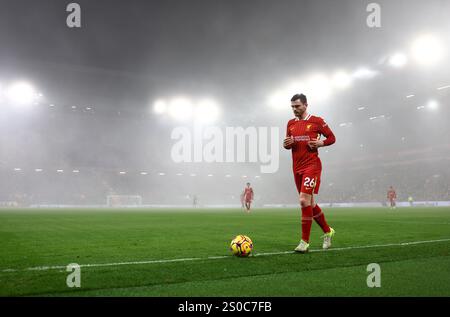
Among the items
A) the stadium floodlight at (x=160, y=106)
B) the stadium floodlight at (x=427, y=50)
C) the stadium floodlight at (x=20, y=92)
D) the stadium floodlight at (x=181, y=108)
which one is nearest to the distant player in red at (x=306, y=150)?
the stadium floodlight at (x=427, y=50)

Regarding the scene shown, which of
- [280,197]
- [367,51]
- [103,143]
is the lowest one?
[280,197]

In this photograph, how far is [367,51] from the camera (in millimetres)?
44375

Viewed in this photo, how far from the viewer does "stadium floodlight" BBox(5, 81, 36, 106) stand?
4747 cm

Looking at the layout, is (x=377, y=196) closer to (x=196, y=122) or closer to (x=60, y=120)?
(x=196, y=122)

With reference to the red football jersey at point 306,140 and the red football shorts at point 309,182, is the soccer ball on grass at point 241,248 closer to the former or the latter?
the red football shorts at point 309,182

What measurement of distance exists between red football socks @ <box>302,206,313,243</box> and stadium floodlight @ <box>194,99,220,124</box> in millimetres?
49453

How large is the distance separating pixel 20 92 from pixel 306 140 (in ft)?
160

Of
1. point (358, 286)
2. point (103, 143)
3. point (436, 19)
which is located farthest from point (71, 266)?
point (103, 143)

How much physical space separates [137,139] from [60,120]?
38.1 feet

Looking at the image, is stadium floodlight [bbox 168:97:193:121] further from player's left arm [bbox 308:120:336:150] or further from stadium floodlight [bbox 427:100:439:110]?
A: player's left arm [bbox 308:120:336:150]

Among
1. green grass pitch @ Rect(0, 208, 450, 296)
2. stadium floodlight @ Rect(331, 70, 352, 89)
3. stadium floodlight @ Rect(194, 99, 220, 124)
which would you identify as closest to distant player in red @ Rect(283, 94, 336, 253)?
green grass pitch @ Rect(0, 208, 450, 296)

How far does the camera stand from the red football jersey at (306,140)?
263 inches
